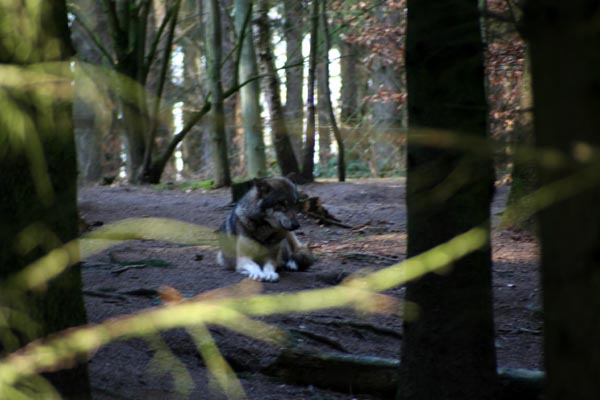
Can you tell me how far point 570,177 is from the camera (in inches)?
64.3

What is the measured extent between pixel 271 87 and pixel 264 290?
9.42 m

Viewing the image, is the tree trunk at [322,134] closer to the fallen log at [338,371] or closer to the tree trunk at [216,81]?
the tree trunk at [216,81]

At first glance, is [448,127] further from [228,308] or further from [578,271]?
[578,271]

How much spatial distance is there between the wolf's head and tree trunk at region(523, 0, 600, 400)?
7695mm

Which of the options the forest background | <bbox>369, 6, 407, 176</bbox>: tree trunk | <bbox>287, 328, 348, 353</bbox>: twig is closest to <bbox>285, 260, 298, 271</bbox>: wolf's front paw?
<bbox>287, 328, 348, 353</bbox>: twig

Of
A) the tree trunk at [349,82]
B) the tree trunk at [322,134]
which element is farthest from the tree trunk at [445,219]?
the tree trunk at [349,82]

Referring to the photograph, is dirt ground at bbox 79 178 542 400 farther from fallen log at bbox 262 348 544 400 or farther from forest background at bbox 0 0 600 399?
forest background at bbox 0 0 600 399

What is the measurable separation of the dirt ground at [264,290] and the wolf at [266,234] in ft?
0.75

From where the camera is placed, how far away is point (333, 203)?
15.1 m

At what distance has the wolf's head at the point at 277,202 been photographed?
9.41 meters

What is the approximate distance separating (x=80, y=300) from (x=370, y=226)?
9544 mm

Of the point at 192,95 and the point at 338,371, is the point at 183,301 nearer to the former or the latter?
the point at 338,371

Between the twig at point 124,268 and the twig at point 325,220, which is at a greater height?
the twig at point 325,220

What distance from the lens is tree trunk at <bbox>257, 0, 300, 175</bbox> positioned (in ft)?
54.6
